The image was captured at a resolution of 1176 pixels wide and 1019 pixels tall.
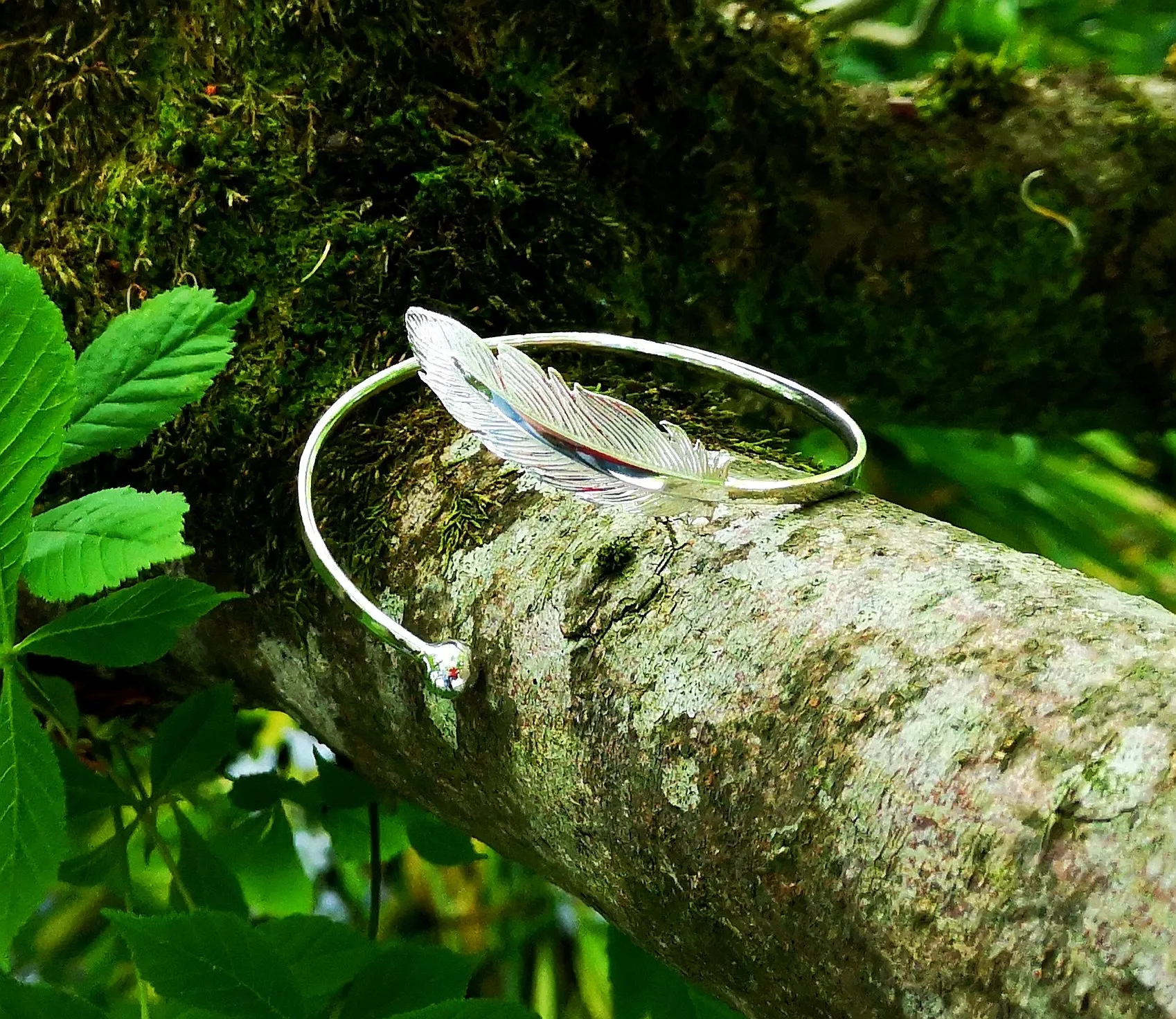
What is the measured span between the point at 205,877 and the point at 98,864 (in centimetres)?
11

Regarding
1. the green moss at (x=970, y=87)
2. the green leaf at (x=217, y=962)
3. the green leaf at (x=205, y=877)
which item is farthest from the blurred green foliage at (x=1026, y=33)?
the green leaf at (x=217, y=962)

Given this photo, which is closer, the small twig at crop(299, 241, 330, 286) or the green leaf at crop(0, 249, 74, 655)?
the green leaf at crop(0, 249, 74, 655)

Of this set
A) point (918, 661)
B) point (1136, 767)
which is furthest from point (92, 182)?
point (1136, 767)

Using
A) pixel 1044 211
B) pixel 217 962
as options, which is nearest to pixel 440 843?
pixel 217 962

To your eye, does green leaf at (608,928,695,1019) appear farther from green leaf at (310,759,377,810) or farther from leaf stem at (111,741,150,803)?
leaf stem at (111,741,150,803)

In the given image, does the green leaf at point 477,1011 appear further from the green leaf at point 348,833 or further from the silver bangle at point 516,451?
the green leaf at point 348,833

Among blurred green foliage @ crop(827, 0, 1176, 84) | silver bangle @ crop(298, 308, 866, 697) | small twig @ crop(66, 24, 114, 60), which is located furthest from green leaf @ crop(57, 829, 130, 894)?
blurred green foliage @ crop(827, 0, 1176, 84)

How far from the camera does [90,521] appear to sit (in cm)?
71

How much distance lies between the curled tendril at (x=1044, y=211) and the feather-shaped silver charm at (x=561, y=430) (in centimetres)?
77

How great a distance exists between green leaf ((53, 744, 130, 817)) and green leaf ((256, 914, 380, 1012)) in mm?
235

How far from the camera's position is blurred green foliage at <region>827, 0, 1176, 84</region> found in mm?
2275

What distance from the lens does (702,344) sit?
4.17 feet

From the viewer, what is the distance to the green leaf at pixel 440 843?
1.06 m

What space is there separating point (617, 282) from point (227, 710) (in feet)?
1.96
